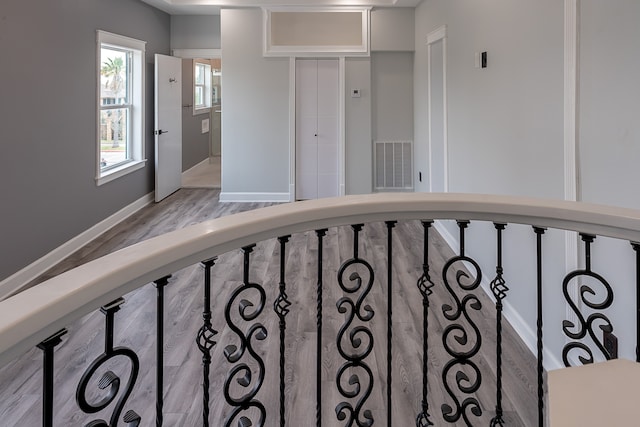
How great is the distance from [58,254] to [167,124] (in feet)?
10.2

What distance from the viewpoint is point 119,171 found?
217 inches

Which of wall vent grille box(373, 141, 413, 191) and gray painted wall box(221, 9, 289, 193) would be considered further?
wall vent grille box(373, 141, 413, 191)

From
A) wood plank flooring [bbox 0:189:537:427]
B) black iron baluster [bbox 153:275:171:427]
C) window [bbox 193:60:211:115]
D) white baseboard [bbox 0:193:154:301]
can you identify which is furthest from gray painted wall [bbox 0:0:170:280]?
window [bbox 193:60:211:115]

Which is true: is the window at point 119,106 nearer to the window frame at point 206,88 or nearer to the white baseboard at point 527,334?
the window frame at point 206,88

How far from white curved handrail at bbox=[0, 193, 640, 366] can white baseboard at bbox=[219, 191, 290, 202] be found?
562 centimetres

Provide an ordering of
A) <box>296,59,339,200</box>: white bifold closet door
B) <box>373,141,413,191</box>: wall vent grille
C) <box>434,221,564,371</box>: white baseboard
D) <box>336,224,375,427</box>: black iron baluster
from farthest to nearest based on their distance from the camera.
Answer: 1. <box>373,141,413,191</box>: wall vent grille
2. <box>296,59,339,200</box>: white bifold closet door
3. <box>434,221,564,371</box>: white baseboard
4. <box>336,224,375,427</box>: black iron baluster

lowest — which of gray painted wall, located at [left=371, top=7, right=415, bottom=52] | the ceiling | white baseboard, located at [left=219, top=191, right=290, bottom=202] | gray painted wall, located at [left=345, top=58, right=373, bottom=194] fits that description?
white baseboard, located at [left=219, top=191, right=290, bottom=202]

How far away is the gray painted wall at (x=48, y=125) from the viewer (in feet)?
11.3

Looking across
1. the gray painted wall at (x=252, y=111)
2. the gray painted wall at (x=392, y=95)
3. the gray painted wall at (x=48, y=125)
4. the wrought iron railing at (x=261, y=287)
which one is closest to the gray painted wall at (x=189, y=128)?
the gray painted wall at (x=252, y=111)

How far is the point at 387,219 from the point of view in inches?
43.6

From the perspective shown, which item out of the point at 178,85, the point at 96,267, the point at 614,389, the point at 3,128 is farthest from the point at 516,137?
the point at 178,85

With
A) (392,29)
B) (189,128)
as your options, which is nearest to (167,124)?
(189,128)

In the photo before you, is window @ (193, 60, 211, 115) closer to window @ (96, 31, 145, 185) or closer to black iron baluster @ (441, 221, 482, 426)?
window @ (96, 31, 145, 185)

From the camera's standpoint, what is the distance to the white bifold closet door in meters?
6.57
